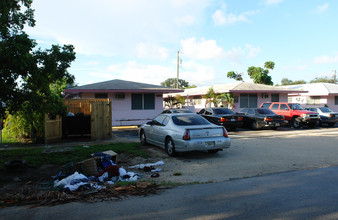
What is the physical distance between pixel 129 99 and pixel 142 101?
1.07m

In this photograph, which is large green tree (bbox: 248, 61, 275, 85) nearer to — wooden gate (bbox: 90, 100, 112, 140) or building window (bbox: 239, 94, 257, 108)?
building window (bbox: 239, 94, 257, 108)

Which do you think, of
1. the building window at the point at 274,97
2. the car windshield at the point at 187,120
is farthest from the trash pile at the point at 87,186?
the building window at the point at 274,97

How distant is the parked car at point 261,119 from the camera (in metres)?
17.4

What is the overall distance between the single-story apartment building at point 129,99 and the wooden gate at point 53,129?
6725 mm

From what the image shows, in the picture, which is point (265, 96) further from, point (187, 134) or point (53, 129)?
point (53, 129)

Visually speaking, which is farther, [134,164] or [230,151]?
[230,151]

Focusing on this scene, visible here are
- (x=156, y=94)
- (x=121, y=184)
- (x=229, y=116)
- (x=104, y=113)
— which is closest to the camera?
(x=121, y=184)

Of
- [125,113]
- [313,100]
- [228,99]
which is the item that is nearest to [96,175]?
[125,113]

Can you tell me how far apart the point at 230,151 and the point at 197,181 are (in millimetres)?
4320

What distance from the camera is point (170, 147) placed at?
9219mm

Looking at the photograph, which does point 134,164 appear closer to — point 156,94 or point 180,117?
point 180,117

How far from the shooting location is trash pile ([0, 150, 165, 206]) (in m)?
5.08

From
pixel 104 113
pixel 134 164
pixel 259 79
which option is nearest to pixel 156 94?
pixel 104 113

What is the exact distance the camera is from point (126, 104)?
68.0 feet
